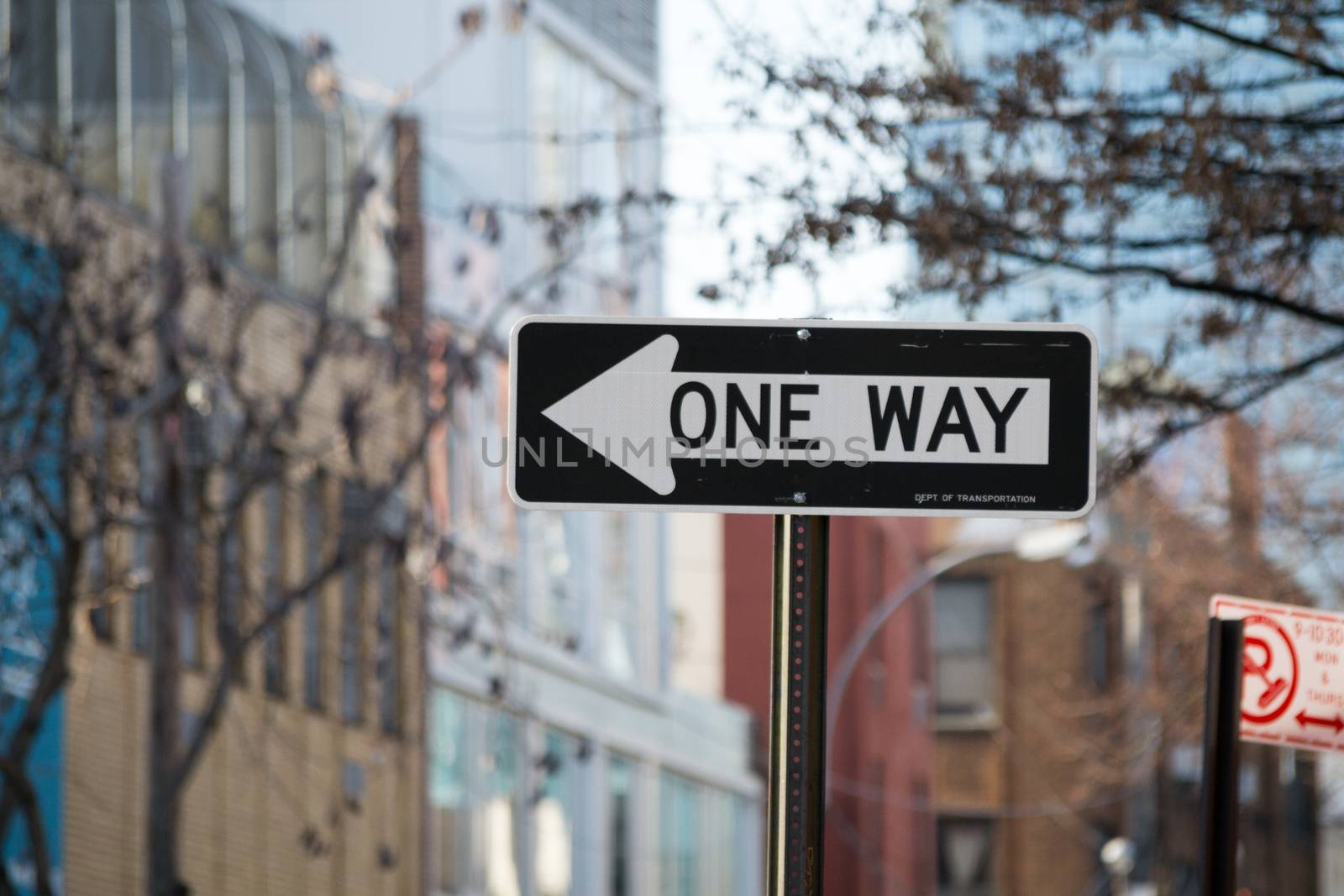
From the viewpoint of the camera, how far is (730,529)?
50.3m

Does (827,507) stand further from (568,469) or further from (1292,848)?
(1292,848)

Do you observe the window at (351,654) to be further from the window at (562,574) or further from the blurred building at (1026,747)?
the blurred building at (1026,747)

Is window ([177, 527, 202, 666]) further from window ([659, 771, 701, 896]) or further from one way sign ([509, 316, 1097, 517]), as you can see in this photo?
window ([659, 771, 701, 896])

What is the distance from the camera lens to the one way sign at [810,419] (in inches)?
167

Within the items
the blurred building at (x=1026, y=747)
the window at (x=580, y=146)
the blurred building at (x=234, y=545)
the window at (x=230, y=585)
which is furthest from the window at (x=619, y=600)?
the blurred building at (x=1026, y=747)

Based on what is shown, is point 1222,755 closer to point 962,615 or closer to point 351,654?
point 351,654

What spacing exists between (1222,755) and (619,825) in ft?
105

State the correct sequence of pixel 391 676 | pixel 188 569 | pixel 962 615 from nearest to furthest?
pixel 188 569
pixel 391 676
pixel 962 615

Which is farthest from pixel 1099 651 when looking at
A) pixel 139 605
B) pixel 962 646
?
pixel 139 605

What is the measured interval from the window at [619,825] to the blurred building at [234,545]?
8525 mm

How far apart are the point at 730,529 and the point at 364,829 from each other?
2425cm

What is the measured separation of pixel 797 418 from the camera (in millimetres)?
4273

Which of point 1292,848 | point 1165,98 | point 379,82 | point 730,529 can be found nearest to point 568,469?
point 1165,98

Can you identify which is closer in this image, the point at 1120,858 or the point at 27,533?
the point at 27,533
